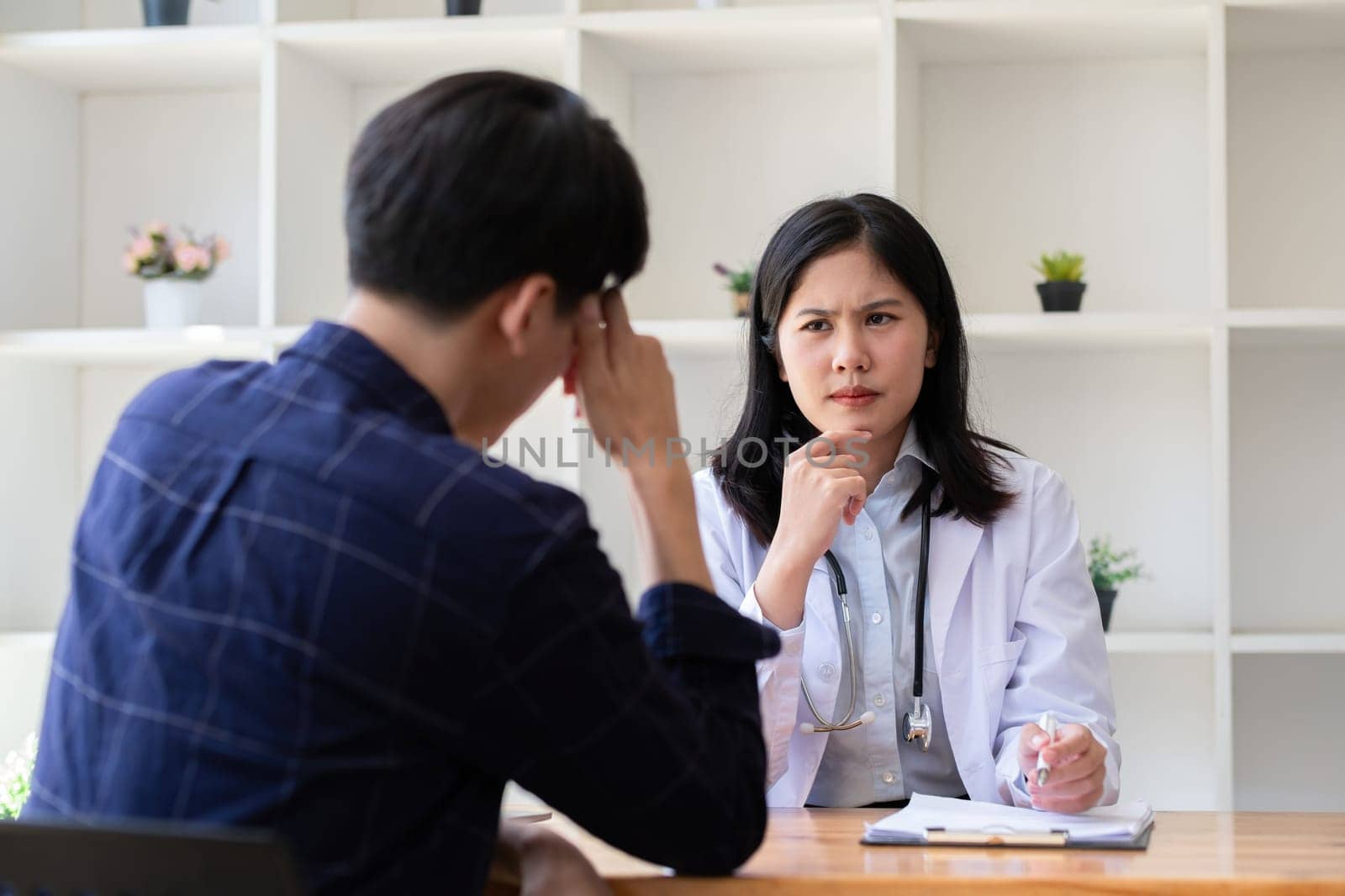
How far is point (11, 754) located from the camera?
2951mm

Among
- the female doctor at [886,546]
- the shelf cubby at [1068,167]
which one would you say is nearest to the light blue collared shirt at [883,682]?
the female doctor at [886,546]

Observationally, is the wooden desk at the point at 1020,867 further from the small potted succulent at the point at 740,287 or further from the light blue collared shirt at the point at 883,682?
the small potted succulent at the point at 740,287

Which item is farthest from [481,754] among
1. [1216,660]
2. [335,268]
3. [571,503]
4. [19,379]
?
[19,379]

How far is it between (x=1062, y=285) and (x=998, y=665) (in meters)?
1.15

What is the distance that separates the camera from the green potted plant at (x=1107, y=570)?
9.03 ft

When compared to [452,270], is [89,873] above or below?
below

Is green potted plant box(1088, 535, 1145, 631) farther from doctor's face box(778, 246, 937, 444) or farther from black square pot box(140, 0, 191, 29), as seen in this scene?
black square pot box(140, 0, 191, 29)

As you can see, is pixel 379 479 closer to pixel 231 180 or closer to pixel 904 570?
pixel 904 570

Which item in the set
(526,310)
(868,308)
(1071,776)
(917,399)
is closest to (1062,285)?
(917,399)

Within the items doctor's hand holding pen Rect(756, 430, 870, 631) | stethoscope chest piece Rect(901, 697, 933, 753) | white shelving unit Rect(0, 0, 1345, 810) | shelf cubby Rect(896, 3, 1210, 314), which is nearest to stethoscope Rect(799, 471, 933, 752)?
stethoscope chest piece Rect(901, 697, 933, 753)

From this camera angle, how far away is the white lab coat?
1.78 meters

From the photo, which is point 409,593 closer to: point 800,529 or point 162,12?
point 800,529

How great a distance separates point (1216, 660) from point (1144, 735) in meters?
0.43

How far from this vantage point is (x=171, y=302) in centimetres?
301
